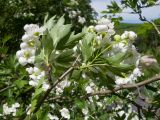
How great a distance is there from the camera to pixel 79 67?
146 cm

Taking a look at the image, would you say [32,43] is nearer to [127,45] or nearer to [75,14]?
[127,45]

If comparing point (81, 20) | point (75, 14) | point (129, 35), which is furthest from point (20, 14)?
point (129, 35)

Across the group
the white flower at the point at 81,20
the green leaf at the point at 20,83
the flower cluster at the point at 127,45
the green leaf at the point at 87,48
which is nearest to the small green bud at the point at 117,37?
the flower cluster at the point at 127,45

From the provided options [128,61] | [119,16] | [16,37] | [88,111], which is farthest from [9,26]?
[128,61]

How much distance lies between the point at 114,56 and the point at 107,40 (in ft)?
0.39

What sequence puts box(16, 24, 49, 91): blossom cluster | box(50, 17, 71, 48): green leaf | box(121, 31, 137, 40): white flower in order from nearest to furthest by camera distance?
1. box(50, 17, 71, 48): green leaf
2. box(16, 24, 49, 91): blossom cluster
3. box(121, 31, 137, 40): white flower

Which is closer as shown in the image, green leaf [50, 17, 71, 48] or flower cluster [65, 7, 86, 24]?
green leaf [50, 17, 71, 48]

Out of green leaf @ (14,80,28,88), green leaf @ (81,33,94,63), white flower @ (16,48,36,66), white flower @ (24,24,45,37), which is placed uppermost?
white flower @ (24,24,45,37)

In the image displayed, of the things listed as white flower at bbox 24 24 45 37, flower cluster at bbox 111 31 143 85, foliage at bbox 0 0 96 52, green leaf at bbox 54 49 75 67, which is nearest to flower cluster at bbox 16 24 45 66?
white flower at bbox 24 24 45 37

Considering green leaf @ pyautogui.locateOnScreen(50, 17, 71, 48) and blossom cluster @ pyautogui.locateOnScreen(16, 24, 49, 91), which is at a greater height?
green leaf @ pyautogui.locateOnScreen(50, 17, 71, 48)

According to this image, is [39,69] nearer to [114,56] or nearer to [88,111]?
[114,56]

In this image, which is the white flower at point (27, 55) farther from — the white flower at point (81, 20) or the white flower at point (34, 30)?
the white flower at point (81, 20)

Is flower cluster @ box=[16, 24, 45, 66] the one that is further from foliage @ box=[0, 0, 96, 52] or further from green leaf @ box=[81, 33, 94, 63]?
foliage @ box=[0, 0, 96, 52]

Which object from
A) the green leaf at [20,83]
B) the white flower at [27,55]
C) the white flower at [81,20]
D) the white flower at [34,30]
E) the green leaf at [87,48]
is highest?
the white flower at [34,30]
